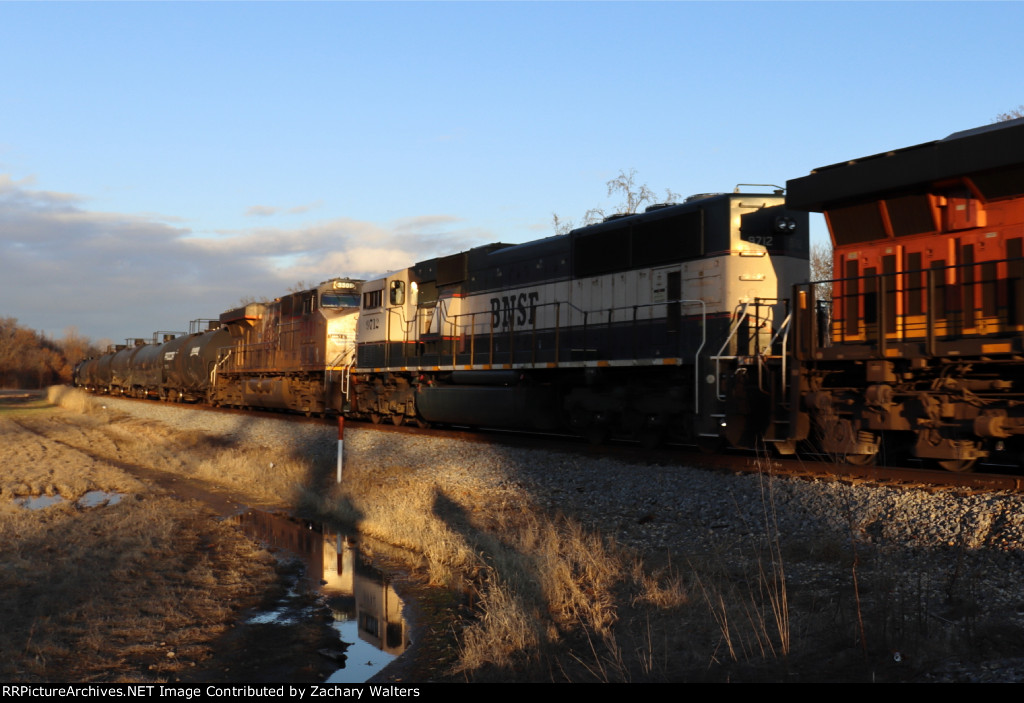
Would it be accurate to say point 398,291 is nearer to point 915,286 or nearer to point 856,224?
point 856,224

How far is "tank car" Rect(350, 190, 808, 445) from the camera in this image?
12.0 meters

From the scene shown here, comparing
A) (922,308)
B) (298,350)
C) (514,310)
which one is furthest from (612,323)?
(298,350)

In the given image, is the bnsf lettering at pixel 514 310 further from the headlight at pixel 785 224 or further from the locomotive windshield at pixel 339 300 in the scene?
the locomotive windshield at pixel 339 300

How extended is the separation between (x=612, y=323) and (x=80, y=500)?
28.7 ft

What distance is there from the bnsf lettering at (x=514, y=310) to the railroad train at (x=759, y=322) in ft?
0.13

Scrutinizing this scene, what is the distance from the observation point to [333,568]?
8664mm

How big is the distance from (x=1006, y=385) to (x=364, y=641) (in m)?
6.68

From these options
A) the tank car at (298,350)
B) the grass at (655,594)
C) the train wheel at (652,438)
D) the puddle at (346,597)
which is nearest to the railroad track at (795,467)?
the train wheel at (652,438)

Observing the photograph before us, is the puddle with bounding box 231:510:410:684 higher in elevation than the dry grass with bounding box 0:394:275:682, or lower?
lower

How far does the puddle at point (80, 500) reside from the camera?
1178cm

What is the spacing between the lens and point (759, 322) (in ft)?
38.8

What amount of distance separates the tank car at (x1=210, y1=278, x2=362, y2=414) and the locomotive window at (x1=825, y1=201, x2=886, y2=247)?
43.9 ft

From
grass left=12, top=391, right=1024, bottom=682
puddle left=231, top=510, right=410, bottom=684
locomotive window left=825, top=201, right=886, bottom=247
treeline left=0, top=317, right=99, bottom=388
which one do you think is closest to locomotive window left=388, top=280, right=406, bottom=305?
puddle left=231, top=510, right=410, bottom=684

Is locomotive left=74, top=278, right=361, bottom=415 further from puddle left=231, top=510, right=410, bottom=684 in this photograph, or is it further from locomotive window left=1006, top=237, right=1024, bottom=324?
locomotive window left=1006, top=237, right=1024, bottom=324
